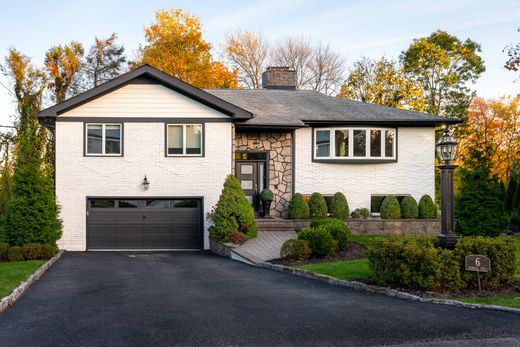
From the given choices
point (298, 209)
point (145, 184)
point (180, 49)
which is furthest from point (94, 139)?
point (180, 49)

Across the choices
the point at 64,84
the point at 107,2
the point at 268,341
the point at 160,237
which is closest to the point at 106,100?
the point at 107,2

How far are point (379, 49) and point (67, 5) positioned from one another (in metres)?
23.1

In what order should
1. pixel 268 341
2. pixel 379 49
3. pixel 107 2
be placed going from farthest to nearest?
pixel 379 49 < pixel 107 2 < pixel 268 341

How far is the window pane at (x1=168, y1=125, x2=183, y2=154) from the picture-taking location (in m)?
19.3

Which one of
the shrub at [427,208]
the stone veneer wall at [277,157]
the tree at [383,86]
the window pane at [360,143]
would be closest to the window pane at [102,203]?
the stone veneer wall at [277,157]

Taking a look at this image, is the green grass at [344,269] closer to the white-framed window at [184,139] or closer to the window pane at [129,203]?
the white-framed window at [184,139]

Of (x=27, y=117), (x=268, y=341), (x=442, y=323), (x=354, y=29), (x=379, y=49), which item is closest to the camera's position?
(x=268, y=341)

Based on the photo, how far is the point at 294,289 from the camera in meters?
10.3

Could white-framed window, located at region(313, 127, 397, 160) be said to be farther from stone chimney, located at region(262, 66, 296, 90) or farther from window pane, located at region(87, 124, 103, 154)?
window pane, located at region(87, 124, 103, 154)

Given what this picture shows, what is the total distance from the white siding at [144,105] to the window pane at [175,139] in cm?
49

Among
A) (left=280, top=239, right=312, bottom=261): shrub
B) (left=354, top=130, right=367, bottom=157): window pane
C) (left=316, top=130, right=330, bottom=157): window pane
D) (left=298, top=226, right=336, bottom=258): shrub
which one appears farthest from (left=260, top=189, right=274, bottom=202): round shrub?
(left=280, top=239, right=312, bottom=261): shrub

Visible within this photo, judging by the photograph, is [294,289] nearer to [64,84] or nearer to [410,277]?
[410,277]

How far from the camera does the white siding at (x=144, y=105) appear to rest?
1900 cm

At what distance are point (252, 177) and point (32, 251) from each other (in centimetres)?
865
